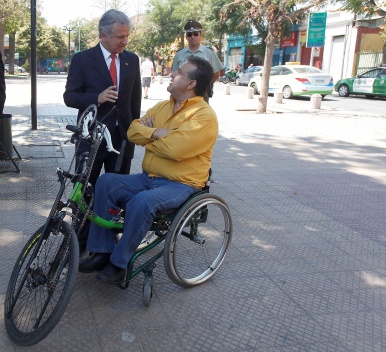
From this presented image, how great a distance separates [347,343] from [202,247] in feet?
4.91

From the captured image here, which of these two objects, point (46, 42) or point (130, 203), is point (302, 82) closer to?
point (130, 203)

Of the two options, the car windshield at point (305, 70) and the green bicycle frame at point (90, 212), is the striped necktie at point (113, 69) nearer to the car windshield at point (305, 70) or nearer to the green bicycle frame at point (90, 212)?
the green bicycle frame at point (90, 212)

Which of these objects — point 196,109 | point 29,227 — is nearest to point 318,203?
point 196,109

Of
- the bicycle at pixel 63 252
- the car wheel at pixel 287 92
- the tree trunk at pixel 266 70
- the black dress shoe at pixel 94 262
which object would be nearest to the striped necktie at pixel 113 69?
the bicycle at pixel 63 252

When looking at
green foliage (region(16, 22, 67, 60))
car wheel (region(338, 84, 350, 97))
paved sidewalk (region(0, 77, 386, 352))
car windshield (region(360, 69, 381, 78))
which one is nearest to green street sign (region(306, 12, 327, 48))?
car windshield (region(360, 69, 381, 78))

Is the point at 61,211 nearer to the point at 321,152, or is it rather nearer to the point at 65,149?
the point at 65,149

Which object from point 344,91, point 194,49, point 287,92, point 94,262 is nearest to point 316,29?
point 287,92

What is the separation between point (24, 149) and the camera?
285 inches

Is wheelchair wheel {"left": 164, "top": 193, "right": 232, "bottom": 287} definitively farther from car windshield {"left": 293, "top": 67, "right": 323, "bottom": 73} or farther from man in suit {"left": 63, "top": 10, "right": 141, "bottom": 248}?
car windshield {"left": 293, "top": 67, "right": 323, "bottom": 73}

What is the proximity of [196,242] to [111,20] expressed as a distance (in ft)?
5.53

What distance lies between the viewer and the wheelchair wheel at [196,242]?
281 centimetres

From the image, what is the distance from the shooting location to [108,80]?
3.29 m

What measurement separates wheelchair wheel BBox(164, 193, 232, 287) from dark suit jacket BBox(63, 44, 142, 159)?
91 centimetres

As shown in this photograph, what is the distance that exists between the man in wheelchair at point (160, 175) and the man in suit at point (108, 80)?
0.27 metres
